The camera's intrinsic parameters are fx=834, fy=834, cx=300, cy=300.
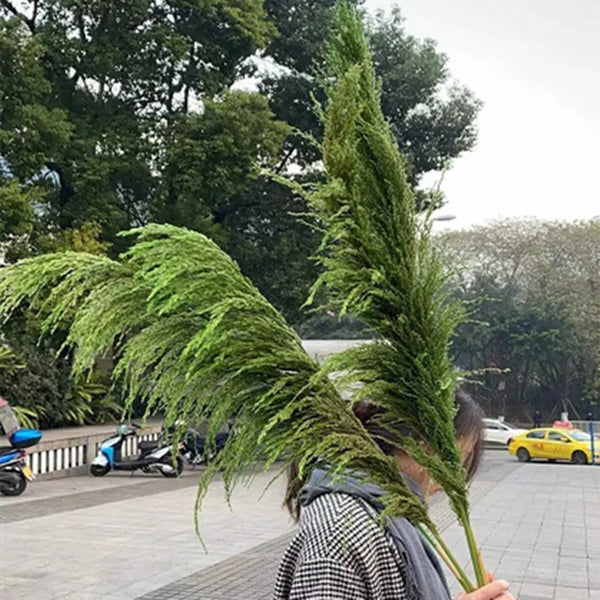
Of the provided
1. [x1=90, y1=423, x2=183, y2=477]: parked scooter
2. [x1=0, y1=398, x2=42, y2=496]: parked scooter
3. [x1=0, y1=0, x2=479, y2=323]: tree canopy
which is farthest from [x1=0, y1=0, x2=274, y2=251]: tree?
[x1=0, y1=398, x2=42, y2=496]: parked scooter

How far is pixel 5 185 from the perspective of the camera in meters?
12.9

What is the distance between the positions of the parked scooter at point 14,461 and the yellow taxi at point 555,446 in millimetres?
13811

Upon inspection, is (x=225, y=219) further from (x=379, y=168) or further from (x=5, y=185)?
(x=379, y=168)

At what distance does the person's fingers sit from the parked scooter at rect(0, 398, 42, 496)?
10.4 meters

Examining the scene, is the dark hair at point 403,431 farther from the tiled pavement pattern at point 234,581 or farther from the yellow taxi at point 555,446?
the yellow taxi at point 555,446

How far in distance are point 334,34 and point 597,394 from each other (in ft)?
127

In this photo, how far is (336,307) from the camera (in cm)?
143

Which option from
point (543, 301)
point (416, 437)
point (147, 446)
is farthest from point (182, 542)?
point (543, 301)

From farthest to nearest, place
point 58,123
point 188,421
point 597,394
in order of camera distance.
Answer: point 597,394, point 58,123, point 188,421

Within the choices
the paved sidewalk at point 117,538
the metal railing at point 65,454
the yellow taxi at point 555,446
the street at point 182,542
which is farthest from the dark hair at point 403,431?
the yellow taxi at point 555,446

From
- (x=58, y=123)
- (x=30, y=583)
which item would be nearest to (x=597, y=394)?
(x=58, y=123)

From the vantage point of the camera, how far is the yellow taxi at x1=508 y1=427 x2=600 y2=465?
20.8 m

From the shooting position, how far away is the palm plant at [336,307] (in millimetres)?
1327

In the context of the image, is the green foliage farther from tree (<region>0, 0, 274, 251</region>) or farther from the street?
tree (<region>0, 0, 274, 251</region>)
